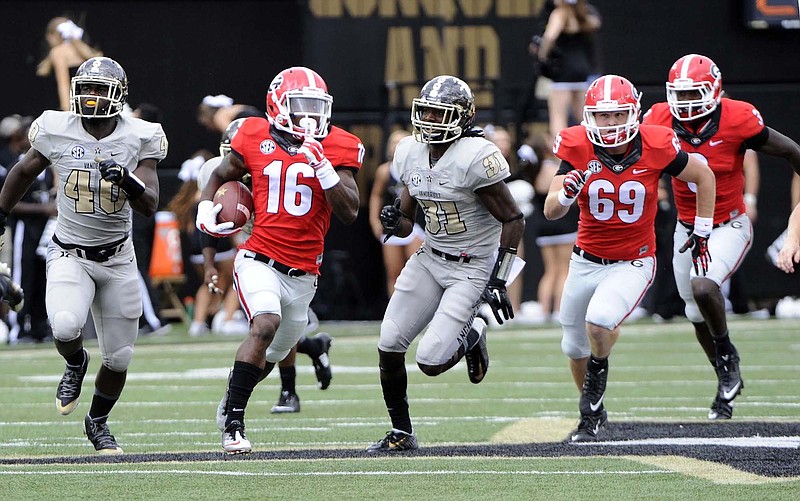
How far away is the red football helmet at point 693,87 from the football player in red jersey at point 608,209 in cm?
66

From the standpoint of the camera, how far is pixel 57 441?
7.51 meters

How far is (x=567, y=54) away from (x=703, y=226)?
656cm

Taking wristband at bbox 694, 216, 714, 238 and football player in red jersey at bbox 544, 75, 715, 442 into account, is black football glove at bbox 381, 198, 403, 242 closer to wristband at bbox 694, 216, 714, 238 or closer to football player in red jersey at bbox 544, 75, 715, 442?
football player in red jersey at bbox 544, 75, 715, 442

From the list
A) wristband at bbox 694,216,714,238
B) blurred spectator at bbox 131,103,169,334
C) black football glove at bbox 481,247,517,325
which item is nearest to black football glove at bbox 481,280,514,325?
black football glove at bbox 481,247,517,325

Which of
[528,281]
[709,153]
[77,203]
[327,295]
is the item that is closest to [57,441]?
[77,203]

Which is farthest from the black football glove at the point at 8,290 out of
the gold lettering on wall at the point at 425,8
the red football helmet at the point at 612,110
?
the gold lettering on wall at the point at 425,8

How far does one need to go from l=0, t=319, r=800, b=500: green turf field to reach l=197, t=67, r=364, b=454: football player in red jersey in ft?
2.51

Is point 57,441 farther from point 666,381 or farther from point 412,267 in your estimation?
point 666,381

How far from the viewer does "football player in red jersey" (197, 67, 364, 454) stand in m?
6.72

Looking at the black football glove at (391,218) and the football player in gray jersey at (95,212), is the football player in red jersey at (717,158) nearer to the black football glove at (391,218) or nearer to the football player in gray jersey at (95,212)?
the black football glove at (391,218)

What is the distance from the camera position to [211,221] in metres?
6.76

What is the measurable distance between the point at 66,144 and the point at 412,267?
1721 millimetres

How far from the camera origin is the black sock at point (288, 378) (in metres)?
8.48

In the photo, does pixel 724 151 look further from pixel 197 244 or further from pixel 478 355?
pixel 197 244
